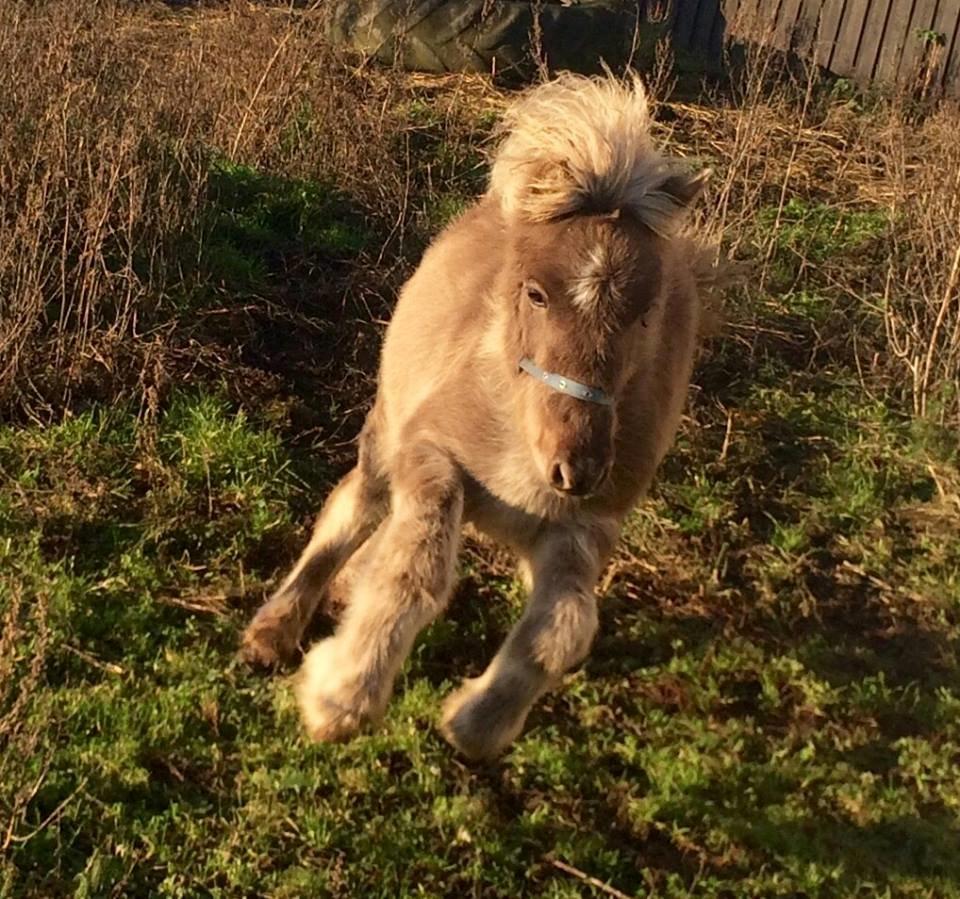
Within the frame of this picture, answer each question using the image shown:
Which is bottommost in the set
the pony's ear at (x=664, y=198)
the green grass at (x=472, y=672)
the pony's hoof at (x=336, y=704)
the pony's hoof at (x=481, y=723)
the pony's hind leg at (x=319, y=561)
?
the green grass at (x=472, y=672)

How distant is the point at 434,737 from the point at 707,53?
9.93 metres

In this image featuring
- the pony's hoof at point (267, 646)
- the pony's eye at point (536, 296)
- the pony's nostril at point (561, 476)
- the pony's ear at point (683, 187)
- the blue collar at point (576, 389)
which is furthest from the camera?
the pony's hoof at point (267, 646)

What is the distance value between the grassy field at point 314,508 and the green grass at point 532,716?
0.01m

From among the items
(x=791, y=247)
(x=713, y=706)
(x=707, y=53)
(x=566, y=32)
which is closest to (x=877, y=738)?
(x=713, y=706)

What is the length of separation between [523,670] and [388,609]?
0.43 meters

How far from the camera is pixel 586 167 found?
3994mm

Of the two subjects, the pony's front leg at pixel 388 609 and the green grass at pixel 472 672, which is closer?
the pony's front leg at pixel 388 609

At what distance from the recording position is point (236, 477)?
A: 5371 mm

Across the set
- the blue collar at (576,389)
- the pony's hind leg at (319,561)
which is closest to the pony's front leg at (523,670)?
the blue collar at (576,389)

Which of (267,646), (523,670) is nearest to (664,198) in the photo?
(523,670)

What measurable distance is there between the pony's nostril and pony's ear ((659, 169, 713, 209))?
1097 millimetres

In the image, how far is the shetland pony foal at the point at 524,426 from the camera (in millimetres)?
3580

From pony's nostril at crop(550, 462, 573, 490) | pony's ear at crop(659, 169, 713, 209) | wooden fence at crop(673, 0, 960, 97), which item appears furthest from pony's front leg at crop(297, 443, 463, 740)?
wooden fence at crop(673, 0, 960, 97)

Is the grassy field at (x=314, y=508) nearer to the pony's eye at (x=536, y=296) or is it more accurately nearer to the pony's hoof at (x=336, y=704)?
the pony's hoof at (x=336, y=704)
